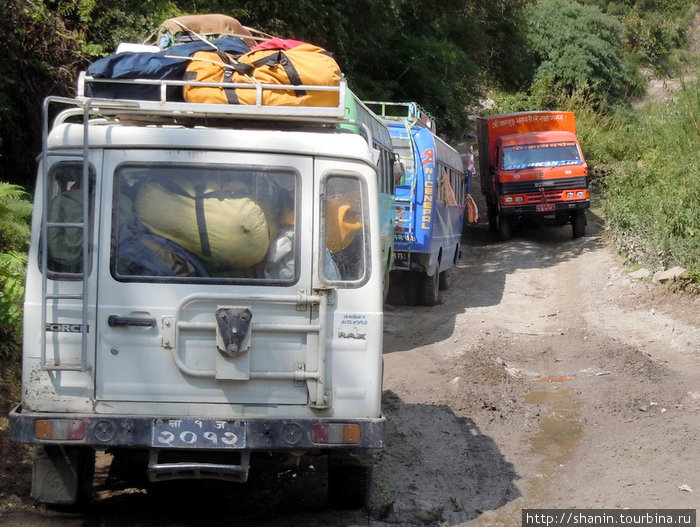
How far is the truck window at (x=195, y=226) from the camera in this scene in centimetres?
457

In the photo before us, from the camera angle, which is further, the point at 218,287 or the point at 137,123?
the point at 137,123

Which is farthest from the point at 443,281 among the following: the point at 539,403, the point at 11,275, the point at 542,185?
the point at 11,275

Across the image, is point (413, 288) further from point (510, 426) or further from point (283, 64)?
point (283, 64)

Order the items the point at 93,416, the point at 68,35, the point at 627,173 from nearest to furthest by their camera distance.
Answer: the point at 93,416
the point at 68,35
the point at 627,173

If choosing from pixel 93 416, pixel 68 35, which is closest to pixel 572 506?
pixel 93 416

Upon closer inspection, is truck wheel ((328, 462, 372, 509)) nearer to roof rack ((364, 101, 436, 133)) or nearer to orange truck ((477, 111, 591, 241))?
roof rack ((364, 101, 436, 133))

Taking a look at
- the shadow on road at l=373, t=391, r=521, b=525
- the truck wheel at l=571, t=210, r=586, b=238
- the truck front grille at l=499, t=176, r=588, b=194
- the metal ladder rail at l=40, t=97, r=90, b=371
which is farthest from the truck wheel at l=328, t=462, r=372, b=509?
the truck wheel at l=571, t=210, r=586, b=238

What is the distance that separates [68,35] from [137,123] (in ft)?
22.7

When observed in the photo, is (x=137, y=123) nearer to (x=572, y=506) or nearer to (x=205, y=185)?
(x=205, y=185)

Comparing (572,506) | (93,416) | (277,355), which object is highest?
(277,355)

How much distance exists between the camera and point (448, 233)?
50.0 ft

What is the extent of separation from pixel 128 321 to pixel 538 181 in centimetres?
1726

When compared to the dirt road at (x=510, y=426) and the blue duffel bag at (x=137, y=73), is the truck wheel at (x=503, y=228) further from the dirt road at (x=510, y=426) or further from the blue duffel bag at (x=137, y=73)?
the blue duffel bag at (x=137, y=73)

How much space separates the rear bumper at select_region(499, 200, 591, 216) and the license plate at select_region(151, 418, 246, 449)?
17.0 meters
